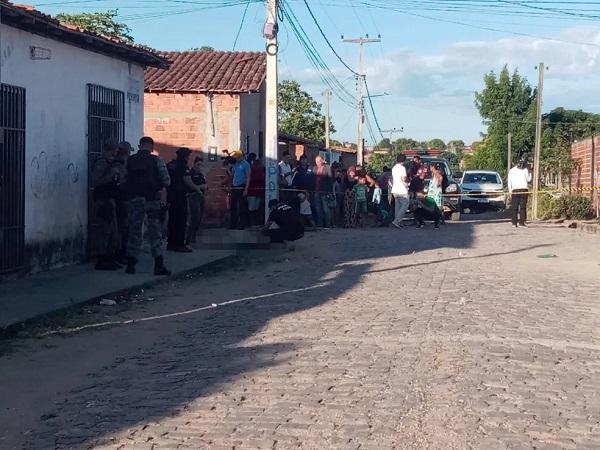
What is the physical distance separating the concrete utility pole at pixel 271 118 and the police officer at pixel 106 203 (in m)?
6.52

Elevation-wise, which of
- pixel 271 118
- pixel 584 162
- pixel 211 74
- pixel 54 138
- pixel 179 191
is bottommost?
pixel 179 191

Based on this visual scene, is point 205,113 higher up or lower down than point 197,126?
higher up

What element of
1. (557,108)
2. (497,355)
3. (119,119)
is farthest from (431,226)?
(557,108)

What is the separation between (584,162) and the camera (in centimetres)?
3047

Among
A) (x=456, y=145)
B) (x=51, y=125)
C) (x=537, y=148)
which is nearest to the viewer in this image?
(x=51, y=125)

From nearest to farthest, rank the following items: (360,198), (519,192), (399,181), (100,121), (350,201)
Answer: (100,121), (399,181), (360,198), (350,201), (519,192)

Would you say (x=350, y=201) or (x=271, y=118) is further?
(x=350, y=201)

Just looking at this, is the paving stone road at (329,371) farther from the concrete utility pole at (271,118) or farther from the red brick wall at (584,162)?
the red brick wall at (584,162)

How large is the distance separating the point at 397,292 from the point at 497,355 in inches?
163

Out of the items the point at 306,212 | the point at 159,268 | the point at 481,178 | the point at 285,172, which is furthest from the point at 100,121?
the point at 481,178

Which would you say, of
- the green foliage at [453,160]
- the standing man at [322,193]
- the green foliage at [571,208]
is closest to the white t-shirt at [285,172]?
the standing man at [322,193]

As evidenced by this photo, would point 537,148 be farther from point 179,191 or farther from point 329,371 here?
point 329,371

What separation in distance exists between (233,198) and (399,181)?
4.83 m

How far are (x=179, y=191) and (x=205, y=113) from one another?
9579mm
